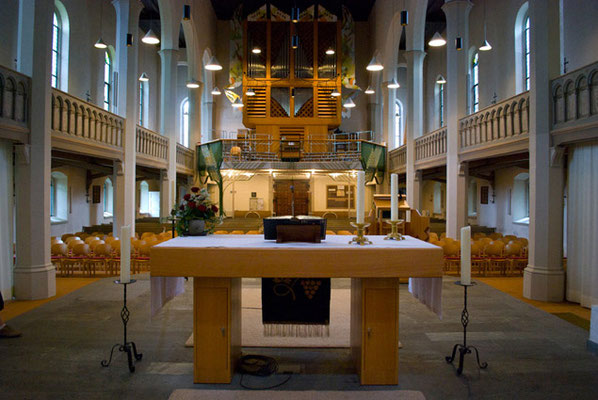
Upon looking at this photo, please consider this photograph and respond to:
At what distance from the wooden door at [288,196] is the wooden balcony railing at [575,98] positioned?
14.6 meters

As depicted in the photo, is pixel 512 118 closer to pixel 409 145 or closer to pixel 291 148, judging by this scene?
pixel 409 145

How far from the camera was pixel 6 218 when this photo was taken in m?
6.98

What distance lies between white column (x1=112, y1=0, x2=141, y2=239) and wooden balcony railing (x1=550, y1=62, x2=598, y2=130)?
10.2m

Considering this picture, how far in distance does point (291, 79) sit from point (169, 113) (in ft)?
25.3

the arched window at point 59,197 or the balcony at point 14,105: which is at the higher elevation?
the balcony at point 14,105

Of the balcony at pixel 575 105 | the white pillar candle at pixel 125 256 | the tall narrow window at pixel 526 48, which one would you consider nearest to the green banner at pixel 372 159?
the tall narrow window at pixel 526 48

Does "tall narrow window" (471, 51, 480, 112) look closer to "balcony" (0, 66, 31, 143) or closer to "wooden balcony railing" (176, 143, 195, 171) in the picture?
"wooden balcony railing" (176, 143, 195, 171)

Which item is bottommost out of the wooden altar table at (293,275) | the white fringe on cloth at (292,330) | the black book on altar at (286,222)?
the white fringe on cloth at (292,330)

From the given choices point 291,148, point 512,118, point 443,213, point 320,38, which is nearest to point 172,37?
point 291,148

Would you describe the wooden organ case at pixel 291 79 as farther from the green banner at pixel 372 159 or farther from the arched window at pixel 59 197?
the arched window at pixel 59 197

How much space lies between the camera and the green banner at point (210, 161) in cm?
1653

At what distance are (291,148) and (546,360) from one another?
15.7 m

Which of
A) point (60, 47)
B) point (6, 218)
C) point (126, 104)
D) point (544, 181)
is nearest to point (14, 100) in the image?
point (6, 218)

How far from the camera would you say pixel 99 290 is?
24.4 ft
